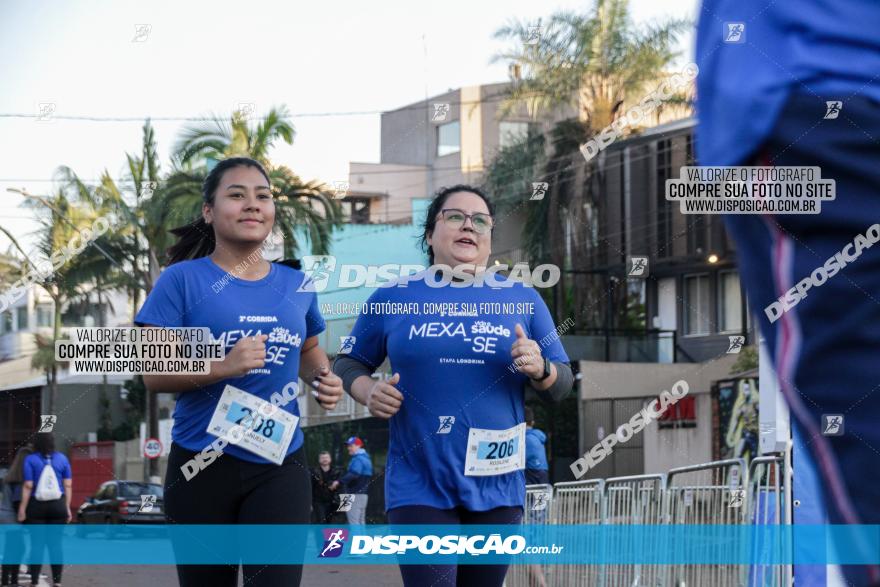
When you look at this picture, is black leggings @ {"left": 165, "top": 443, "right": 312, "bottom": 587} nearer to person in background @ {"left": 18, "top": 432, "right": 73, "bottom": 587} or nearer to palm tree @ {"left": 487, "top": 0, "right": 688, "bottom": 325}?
person in background @ {"left": 18, "top": 432, "right": 73, "bottom": 587}

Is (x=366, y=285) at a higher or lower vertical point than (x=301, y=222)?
lower

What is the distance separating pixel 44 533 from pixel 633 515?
6332 mm

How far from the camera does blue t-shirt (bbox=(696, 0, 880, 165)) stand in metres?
1.33

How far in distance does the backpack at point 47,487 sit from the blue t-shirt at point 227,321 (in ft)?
30.2

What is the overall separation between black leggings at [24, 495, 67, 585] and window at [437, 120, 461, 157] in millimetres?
37306

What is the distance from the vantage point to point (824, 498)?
4.49 ft

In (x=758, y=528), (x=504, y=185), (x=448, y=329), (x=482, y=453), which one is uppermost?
(x=504, y=185)

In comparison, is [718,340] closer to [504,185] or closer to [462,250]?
[504,185]

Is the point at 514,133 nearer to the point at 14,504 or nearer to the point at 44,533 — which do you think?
the point at 14,504

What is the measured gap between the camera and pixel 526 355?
5.02 m

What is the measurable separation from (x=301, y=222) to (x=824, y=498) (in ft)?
87.5

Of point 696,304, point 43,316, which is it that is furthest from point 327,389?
point 43,316

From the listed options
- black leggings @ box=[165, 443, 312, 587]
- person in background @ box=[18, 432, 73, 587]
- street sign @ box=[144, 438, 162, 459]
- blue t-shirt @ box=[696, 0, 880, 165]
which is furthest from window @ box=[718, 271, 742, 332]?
blue t-shirt @ box=[696, 0, 880, 165]

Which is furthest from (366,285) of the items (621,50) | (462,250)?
(621,50)
